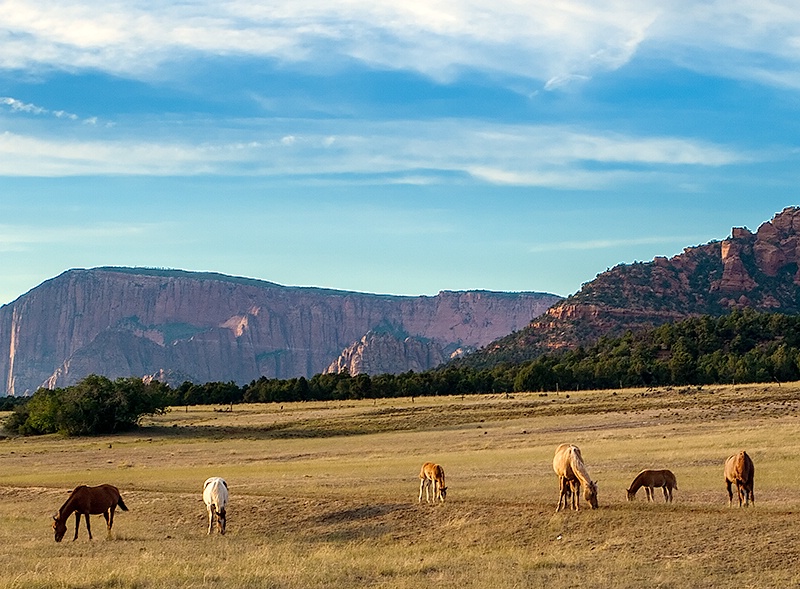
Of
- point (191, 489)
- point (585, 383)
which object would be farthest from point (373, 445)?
point (585, 383)

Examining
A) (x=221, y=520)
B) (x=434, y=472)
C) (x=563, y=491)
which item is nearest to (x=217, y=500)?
(x=221, y=520)

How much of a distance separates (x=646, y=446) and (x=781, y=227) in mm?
165183

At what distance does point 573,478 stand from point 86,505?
1218 centimetres

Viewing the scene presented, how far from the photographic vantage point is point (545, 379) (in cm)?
9950

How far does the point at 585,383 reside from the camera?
99.4 m

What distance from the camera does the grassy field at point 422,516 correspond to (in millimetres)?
17500

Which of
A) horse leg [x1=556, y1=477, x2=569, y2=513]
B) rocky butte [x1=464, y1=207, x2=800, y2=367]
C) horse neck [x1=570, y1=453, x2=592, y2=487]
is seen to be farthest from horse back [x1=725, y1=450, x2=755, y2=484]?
rocky butte [x1=464, y1=207, x2=800, y2=367]

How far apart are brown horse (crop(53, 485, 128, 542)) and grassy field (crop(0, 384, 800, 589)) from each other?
1.65ft

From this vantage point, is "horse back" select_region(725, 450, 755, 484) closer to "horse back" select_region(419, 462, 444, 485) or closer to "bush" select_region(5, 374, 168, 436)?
"horse back" select_region(419, 462, 444, 485)

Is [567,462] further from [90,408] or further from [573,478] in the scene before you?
[90,408]

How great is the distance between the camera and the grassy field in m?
17.5

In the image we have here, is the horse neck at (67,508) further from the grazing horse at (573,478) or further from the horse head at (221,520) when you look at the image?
the grazing horse at (573,478)

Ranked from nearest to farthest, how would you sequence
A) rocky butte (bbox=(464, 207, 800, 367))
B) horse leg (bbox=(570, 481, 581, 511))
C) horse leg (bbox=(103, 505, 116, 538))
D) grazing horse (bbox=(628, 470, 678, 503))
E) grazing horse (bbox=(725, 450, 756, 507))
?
grazing horse (bbox=(725, 450, 756, 507)) → horse leg (bbox=(570, 481, 581, 511)) → horse leg (bbox=(103, 505, 116, 538)) → grazing horse (bbox=(628, 470, 678, 503)) → rocky butte (bbox=(464, 207, 800, 367))

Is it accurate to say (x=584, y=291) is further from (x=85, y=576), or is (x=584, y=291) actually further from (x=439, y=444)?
(x=85, y=576)
